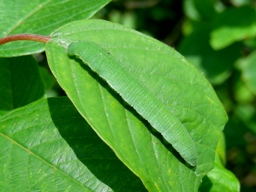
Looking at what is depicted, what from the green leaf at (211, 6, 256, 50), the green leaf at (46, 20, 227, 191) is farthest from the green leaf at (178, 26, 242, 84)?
the green leaf at (46, 20, 227, 191)

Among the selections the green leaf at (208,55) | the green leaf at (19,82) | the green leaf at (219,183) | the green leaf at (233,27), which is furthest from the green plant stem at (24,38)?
the green leaf at (208,55)

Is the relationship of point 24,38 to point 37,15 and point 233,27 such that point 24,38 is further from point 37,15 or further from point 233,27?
point 233,27

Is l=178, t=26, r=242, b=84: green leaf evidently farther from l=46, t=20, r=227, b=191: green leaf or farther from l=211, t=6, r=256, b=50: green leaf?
l=46, t=20, r=227, b=191: green leaf

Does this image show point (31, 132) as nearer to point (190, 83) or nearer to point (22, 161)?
point (22, 161)

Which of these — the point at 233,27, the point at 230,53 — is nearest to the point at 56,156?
the point at 233,27

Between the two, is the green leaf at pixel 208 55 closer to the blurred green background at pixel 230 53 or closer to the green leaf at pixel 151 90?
the blurred green background at pixel 230 53

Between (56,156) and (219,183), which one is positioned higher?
(56,156)

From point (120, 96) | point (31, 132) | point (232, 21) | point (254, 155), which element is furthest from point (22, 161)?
point (254, 155)
